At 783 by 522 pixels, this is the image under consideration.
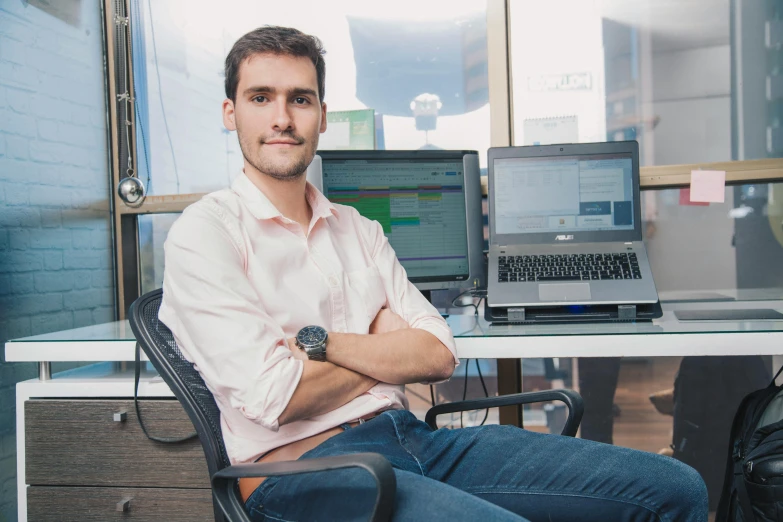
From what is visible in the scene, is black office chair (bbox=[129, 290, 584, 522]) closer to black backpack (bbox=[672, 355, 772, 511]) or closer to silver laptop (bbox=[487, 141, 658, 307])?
silver laptop (bbox=[487, 141, 658, 307])

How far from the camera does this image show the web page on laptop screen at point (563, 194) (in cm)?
193

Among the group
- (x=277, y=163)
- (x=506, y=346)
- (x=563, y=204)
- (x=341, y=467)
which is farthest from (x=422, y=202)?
(x=341, y=467)

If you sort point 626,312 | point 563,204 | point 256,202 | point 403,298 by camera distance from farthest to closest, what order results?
point 563,204 < point 626,312 < point 403,298 < point 256,202

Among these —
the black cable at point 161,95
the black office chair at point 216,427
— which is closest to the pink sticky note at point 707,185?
the black office chair at point 216,427

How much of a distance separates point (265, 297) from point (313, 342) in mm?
131

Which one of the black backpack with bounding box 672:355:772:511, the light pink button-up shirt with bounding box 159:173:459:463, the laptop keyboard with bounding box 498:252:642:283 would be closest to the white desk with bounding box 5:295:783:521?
the laptop keyboard with bounding box 498:252:642:283

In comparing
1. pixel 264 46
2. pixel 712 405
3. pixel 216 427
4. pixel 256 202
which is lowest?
pixel 712 405

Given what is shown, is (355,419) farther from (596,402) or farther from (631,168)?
(596,402)

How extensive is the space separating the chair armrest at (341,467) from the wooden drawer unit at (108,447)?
2.01 feet

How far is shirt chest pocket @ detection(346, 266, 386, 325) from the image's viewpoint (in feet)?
4.30

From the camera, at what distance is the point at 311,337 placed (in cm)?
112

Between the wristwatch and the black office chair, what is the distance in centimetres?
17

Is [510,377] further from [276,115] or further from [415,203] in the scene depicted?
[276,115]

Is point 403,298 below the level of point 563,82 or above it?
below
